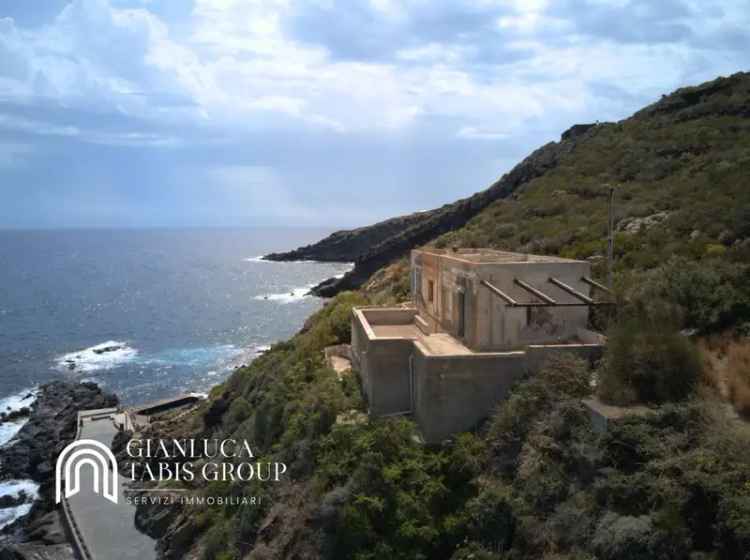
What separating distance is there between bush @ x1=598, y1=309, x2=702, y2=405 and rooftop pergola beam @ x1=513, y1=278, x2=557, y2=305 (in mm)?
2805

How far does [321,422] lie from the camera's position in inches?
602

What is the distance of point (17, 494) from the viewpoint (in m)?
27.4

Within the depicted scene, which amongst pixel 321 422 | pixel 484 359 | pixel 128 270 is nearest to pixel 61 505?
pixel 321 422

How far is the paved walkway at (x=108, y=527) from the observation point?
1955cm

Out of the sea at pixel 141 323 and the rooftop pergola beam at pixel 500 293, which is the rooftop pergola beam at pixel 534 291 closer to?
the rooftop pergola beam at pixel 500 293

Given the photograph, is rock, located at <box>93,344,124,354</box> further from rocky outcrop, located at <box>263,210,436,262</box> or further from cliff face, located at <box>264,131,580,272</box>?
rocky outcrop, located at <box>263,210,436,262</box>

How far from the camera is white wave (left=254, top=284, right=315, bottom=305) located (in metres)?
84.6

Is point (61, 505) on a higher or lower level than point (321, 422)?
lower

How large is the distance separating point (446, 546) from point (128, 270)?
12953 cm

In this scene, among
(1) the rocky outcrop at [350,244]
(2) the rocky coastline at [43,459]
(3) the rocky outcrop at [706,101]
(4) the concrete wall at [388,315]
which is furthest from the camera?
(1) the rocky outcrop at [350,244]

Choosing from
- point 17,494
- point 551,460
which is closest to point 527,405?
point 551,460

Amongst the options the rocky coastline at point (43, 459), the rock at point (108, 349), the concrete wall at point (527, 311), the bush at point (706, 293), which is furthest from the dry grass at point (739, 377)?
the rock at point (108, 349)

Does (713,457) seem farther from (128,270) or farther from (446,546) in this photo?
(128,270)

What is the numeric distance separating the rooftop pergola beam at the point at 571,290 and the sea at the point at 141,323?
33.5 m
